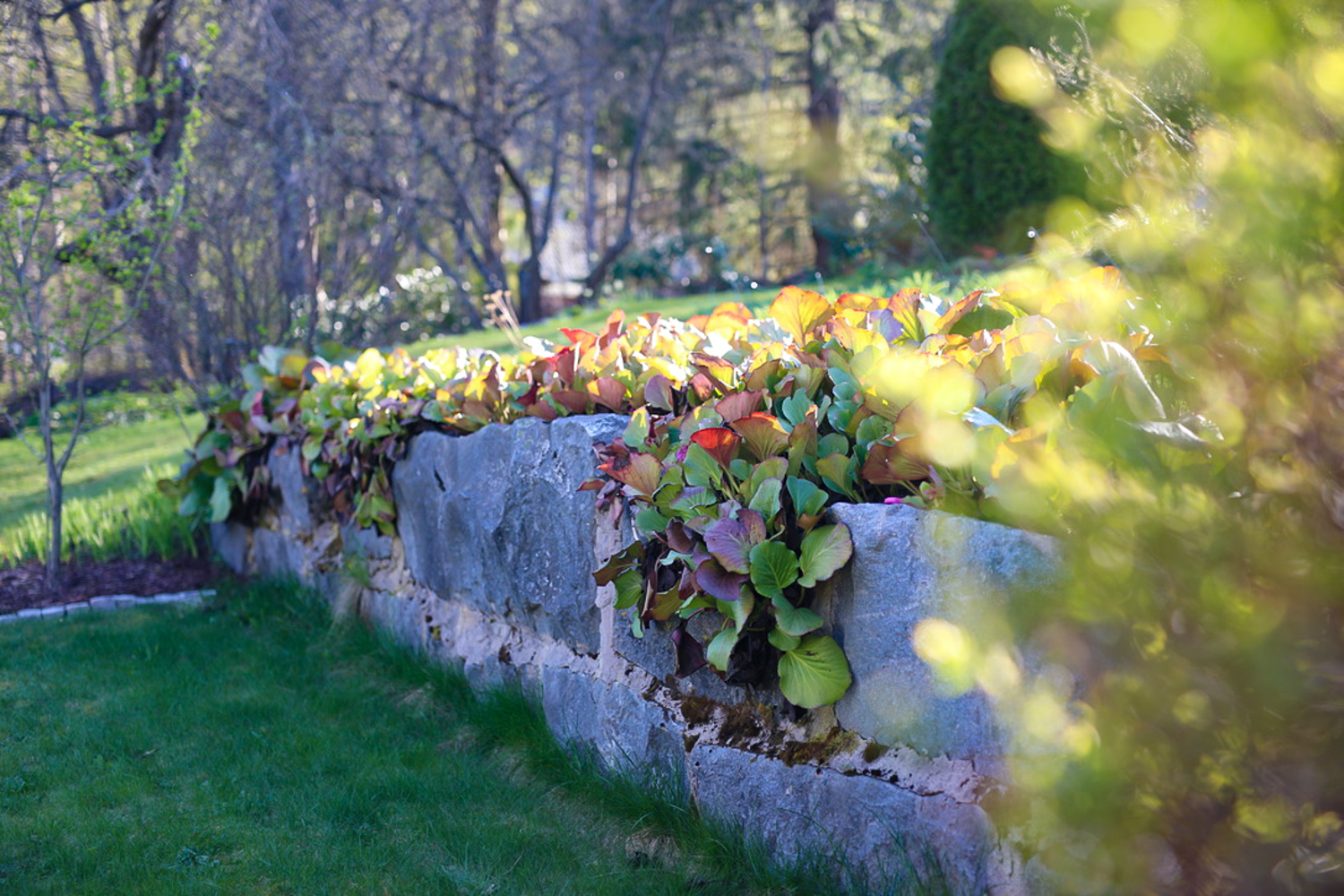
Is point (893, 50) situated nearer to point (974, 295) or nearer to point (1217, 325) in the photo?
point (974, 295)

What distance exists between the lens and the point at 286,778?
2996 millimetres

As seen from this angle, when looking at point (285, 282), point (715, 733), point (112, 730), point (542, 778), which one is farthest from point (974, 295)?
point (285, 282)

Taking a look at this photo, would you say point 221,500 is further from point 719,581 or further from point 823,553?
point 823,553

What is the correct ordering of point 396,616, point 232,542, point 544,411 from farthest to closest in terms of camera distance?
1. point 232,542
2. point 396,616
3. point 544,411

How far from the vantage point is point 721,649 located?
7.23ft

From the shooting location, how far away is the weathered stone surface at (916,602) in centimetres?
180

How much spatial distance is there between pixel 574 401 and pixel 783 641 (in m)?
1.23

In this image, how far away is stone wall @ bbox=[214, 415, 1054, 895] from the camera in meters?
1.88

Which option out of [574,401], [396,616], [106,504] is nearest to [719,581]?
[574,401]

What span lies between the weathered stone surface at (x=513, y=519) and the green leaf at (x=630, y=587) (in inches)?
13.5

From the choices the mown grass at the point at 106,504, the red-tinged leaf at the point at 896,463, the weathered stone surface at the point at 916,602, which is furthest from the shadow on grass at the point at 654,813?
the mown grass at the point at 106,504

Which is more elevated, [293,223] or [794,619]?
[293,223]

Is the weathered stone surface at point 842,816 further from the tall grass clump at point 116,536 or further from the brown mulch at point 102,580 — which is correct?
the tall grass clump at point 116,536

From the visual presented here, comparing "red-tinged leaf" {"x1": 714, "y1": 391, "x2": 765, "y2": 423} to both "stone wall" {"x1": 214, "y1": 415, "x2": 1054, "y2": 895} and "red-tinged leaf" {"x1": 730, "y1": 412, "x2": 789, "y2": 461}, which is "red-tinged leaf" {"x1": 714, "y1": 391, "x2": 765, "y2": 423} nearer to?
"red-tinged leaf" {"x1": 730, "y1": 412, "x2": 789, "y2": 461}
